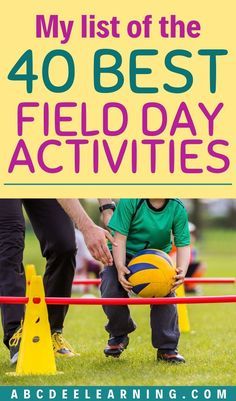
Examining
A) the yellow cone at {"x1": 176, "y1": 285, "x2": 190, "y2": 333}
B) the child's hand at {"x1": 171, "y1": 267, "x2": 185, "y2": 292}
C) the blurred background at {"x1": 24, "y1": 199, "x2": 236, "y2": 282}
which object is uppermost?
the child's hand at {"x1": 171, "y1": 267, "x2": 185, "y2": 292}

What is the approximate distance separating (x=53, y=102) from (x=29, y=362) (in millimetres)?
1841

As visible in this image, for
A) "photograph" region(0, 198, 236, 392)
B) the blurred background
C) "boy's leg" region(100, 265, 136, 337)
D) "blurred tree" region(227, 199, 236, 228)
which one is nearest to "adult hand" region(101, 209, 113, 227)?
"photograph" region(0, 198, 236, 392)

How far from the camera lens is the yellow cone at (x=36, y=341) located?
5.61 metres

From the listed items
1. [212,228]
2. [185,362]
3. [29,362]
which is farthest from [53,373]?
Result: [212,228]

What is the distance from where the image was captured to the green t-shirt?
6.13 metres

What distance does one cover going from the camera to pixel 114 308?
20.6 ft

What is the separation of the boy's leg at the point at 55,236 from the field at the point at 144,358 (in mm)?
593

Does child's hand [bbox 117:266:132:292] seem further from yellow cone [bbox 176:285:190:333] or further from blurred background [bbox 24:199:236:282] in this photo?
blurred background [bbox 24:199:236:282]

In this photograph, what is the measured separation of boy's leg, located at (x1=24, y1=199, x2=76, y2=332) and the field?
1.95ft

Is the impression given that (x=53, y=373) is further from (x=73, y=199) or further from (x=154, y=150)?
(x=154, y=150)

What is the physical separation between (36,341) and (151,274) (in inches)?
32.0

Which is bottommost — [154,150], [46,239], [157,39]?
[46,239]

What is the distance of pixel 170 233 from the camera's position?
6215mm

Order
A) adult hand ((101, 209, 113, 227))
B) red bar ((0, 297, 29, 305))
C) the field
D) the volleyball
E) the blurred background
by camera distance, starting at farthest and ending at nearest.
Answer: the blurred background
adult hand ((101, 209, 113, 227))
the volleyball
red bar ((0, 297, 29, 305))
the field
